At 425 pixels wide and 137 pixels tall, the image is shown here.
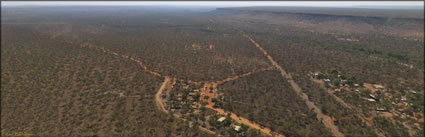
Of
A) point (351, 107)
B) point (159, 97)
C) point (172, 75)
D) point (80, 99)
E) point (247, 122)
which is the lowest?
point (247, 122)

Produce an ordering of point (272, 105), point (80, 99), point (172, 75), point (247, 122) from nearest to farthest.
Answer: point (247, 122)
point (272, 105)
point (80, 99)
point (172, 75)

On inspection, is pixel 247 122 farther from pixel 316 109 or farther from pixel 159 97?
pixel 159 97

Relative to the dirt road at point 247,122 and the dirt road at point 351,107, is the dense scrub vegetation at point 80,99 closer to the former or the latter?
the dirt road at point 247,122

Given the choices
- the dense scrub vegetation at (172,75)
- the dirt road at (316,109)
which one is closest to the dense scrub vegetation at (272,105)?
the dense scrub vegetation at (172,75)

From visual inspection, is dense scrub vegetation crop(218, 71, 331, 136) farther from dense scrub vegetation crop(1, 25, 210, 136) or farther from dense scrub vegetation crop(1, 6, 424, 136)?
dense scrub vegetation crop(1, 25, 210, 136)

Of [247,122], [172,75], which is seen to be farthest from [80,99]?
[247,122]

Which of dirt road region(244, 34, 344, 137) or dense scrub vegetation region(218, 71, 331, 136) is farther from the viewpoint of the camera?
dense scrub vegetation region(218, 71, 331, 136)

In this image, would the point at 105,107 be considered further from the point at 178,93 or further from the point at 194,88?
the point at 194,88

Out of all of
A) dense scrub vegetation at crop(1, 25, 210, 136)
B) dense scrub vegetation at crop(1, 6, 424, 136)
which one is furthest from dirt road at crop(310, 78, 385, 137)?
dense scrub vegetation at crop(1, 25, 210, 136)

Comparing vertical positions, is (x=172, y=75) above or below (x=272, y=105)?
above
